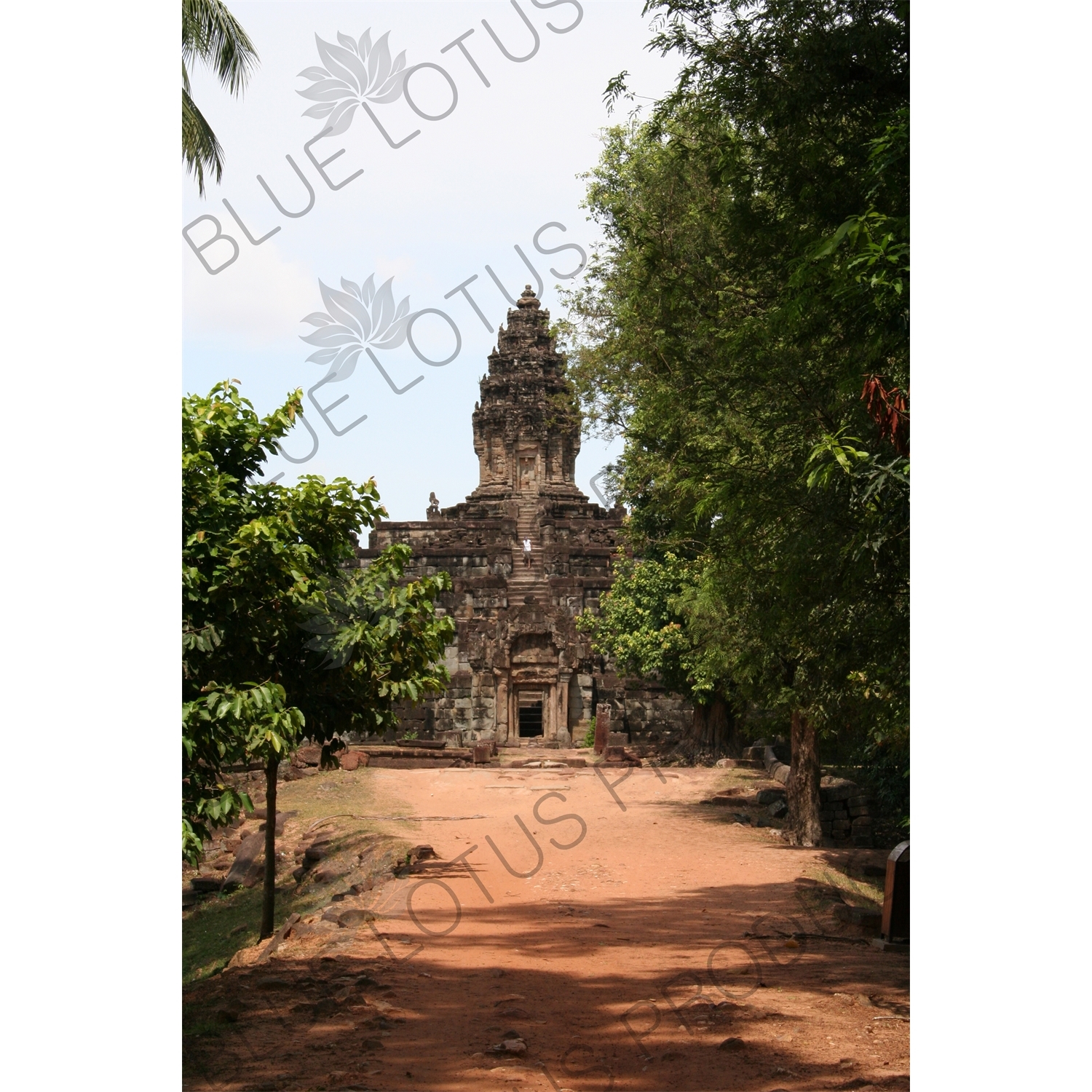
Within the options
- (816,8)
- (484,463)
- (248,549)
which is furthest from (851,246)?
(484,463)

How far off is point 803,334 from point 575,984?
504 cm

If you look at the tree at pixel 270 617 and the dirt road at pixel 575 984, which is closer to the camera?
the dirt road at pixel 575 984

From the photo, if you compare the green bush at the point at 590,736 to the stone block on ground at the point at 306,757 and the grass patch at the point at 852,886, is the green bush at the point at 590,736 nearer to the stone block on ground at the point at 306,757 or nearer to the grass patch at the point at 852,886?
the stone block on ground at the point at 306,757

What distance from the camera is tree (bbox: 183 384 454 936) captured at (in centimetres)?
700

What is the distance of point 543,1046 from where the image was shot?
7.07 metres

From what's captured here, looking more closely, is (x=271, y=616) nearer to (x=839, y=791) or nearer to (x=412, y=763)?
(x=839, y=791)

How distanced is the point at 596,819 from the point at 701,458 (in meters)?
8.92

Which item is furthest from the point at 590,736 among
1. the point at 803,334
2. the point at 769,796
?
the point at 803,334

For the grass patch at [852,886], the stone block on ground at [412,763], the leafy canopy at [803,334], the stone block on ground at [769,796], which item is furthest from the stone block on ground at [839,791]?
the stone block on ground at [412,763]

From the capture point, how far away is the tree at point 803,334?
6723mm

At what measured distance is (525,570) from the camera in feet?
120

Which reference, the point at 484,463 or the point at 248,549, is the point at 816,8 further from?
the point at 484,463

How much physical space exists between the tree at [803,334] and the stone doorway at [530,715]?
1840cm

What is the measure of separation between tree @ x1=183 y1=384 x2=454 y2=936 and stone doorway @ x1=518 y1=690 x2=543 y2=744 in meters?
21.2
